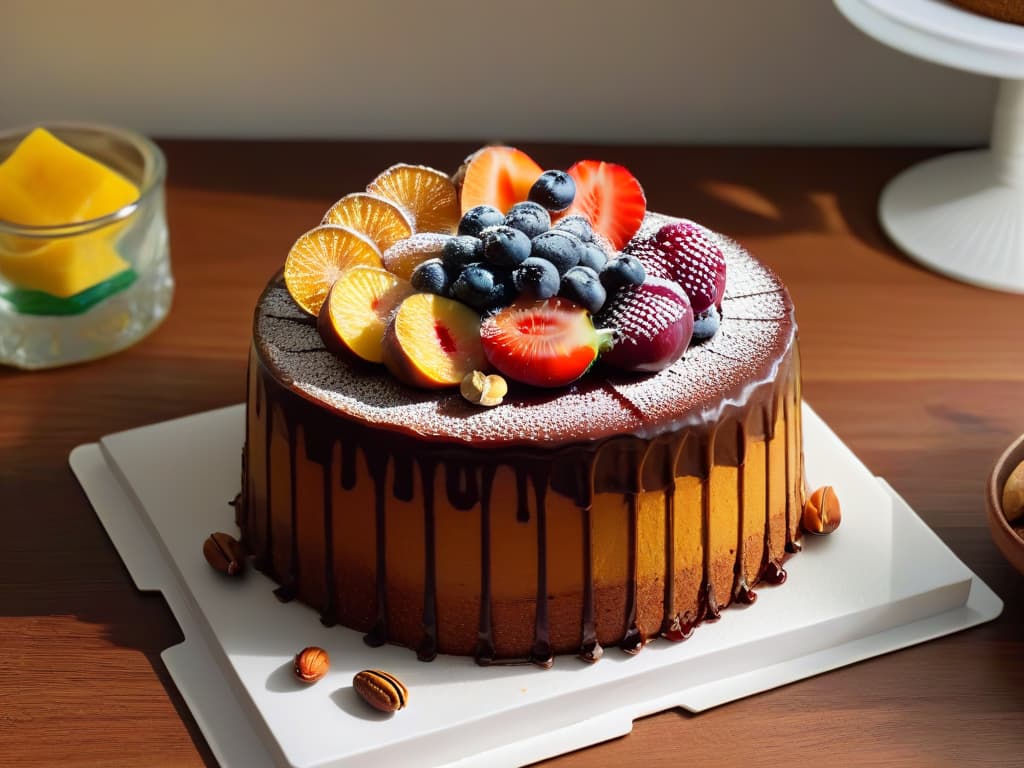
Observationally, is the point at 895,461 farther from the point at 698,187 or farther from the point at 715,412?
the point at 698,187

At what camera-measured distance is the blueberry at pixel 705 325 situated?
61.2 inches

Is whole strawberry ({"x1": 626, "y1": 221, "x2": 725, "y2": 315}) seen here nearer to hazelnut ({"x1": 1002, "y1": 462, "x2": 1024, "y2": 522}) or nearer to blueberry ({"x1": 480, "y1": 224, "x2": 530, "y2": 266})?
blueberry ({"x1": 480, "y1": 224, "x2": 530, "y2": 266})

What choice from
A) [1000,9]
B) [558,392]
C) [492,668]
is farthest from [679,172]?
[492,668]

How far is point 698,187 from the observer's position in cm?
247

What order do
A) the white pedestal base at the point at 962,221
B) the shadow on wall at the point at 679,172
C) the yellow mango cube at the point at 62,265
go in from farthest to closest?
1. the shadow on wall at the point at 679,172
2. the white pedestal base at the point at 962,221
3. the yellow mango cube at the point at 62,265

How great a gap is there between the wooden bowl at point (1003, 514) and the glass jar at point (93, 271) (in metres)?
1.12

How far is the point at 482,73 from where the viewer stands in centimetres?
255

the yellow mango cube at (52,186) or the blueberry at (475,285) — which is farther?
the yellow mango cube at (52,186)

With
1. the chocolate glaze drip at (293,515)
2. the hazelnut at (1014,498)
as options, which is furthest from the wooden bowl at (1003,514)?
the chocolate glaze drip at (293,515)

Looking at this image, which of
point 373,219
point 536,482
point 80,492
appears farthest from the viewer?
point 80,492

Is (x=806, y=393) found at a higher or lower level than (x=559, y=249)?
lower

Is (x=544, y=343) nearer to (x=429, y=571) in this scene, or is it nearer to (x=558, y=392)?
(x=558, y=392)

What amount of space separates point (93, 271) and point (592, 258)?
2.66ft

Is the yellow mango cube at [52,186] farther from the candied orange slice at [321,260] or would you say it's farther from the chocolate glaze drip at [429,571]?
the chocolate glaze drip at [429,571]
